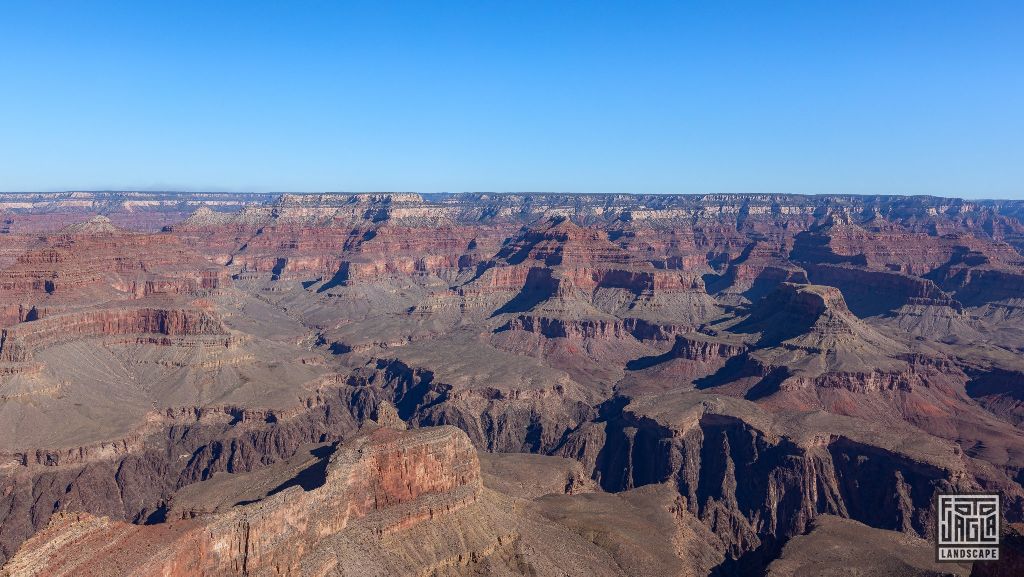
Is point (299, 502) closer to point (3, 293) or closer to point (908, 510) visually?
point (908, 510)

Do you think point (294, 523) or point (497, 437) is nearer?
point (294, 523)

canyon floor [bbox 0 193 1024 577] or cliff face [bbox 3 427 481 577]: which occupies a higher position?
cliff face [bbox 3 427 481 577]

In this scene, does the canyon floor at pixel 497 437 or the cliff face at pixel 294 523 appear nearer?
the cliff face at pixel 294 523

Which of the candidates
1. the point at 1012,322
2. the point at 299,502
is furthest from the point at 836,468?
the point at 1012,322

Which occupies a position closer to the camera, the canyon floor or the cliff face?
the cliff face

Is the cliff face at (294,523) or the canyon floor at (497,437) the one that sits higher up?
the cliff face at (294,523)

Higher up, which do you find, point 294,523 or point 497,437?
point 294,523

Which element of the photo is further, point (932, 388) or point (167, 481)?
point (932, 388)

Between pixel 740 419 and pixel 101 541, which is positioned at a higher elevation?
pixel 101 541
